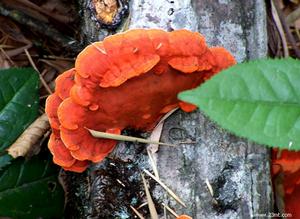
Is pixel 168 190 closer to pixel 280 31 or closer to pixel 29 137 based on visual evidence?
pixel 29 137

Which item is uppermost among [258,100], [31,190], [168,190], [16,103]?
[258,100]

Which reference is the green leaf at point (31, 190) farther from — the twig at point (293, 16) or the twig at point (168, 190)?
the twig at point (293, 16)

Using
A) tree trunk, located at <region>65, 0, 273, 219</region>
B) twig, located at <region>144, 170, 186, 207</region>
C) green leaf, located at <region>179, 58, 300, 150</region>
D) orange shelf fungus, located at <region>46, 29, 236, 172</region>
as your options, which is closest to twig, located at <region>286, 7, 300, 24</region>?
tree trunk, located at <region>65, 0, 273, 219</region>

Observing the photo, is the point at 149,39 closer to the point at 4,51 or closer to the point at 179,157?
the point at 179,157

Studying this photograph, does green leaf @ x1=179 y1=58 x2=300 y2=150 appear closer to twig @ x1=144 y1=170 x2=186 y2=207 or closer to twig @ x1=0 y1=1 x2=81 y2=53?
twig @ x1=144 y1=170 x2=186 y2=207

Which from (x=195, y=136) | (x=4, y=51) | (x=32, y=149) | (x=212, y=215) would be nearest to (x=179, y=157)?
(x=195, y=136)

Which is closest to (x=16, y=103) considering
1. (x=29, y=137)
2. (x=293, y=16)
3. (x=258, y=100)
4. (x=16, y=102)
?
(x=16, y=102)
